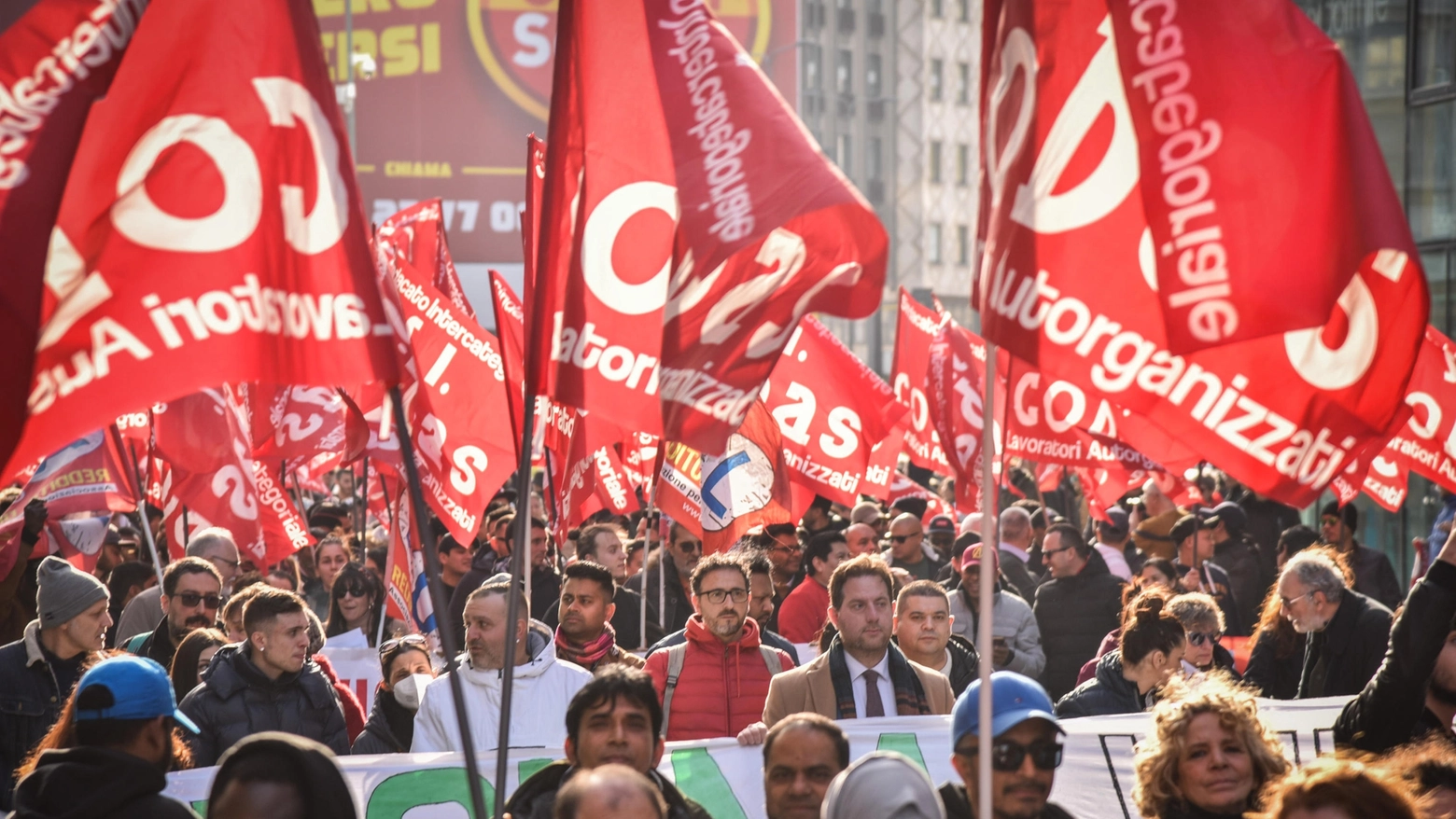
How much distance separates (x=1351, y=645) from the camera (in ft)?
22.7

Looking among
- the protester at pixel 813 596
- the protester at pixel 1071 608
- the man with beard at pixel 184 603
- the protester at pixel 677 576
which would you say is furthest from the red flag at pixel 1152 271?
the protester at pixel 677 576

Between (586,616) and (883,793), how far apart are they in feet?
13.5

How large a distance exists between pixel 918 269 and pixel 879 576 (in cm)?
6853

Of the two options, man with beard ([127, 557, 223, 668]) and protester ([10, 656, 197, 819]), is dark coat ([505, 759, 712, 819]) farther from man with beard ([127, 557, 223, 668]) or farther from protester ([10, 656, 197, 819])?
man with beard ([127, 557, 223, 668])

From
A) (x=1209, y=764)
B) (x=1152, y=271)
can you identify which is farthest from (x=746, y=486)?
(x=1152, y=271)

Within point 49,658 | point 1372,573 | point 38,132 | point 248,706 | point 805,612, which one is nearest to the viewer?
point 38,132

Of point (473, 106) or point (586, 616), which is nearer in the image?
point (586, 616)

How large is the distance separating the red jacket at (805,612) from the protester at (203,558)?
323cm

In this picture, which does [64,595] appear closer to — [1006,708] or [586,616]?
[586,616]

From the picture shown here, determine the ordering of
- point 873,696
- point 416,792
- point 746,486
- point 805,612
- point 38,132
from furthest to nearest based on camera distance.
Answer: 1. point 805,612
2. point 746,486
3. point 873,696
4. point 416,792
5. point 38,132

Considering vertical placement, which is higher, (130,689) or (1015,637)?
(130,689)

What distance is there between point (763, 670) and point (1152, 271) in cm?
344

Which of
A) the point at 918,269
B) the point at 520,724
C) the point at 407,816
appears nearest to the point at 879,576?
the point at 520,724

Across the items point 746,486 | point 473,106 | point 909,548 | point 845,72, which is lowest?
point 909,548
